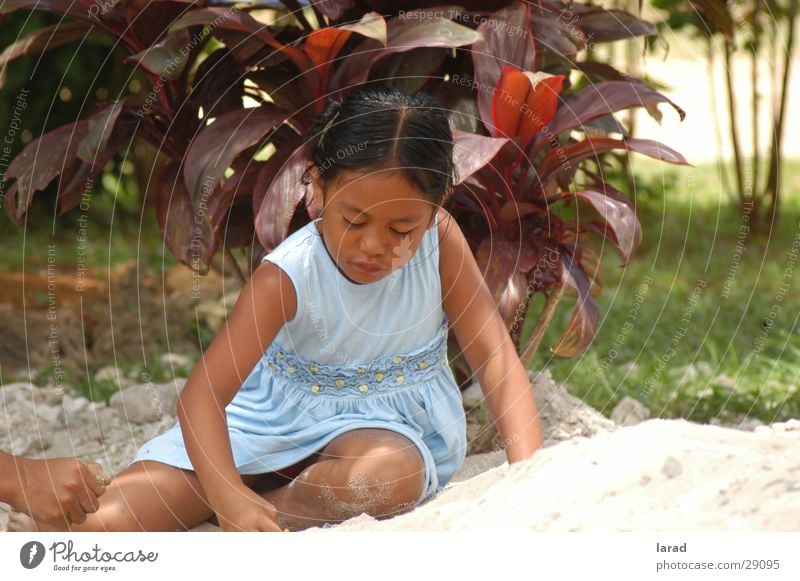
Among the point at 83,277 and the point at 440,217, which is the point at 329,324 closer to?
the point at 440,217

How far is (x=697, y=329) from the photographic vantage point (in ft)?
13.0

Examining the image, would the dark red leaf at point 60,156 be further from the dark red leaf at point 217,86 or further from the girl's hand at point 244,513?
the girl's hand at point 244,513

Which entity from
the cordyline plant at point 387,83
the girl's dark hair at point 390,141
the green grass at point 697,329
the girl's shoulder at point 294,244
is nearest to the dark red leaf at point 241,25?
the cordyline plant at point 387,83

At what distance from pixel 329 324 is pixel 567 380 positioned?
1172 mm

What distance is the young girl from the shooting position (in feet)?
6.94

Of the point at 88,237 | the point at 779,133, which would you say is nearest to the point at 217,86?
the point at 779,133

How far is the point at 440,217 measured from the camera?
246 cm

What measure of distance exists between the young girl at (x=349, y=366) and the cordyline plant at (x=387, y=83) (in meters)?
0.10

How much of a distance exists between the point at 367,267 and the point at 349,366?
0.27 m

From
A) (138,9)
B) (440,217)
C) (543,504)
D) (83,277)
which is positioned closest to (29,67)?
(83,277)

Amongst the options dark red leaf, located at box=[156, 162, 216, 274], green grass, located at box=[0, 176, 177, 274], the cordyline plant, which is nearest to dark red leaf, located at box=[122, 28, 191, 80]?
the cordyline plant

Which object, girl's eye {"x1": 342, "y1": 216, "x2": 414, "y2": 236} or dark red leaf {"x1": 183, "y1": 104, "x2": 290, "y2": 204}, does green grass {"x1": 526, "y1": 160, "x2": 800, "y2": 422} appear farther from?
dark red leaf {"x1": 183, "y1": 104, "x2": 290, "y2": 204}

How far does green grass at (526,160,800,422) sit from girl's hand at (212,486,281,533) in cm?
94

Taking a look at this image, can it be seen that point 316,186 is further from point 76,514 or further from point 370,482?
point 76,514
